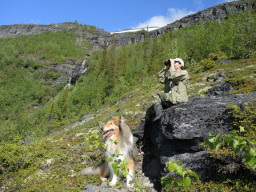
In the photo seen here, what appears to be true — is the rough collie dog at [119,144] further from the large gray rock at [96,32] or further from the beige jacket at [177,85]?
the large gray rock at [96,32]

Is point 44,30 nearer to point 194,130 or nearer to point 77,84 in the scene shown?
point 77,84

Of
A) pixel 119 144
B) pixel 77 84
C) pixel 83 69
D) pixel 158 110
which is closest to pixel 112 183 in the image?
pixel 119 144

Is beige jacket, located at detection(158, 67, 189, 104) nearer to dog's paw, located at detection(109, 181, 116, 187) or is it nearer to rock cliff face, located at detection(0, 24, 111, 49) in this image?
dog's paw, located at detection(109, 181, 116, 187)

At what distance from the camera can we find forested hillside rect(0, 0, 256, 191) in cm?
735

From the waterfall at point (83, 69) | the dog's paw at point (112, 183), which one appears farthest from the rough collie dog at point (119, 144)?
the waterfall at point (83, 69)

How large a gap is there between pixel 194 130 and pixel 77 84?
215 feet

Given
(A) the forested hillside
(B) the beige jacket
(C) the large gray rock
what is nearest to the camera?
(B) the beige jacket

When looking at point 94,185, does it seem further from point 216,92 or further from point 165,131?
point 216,92

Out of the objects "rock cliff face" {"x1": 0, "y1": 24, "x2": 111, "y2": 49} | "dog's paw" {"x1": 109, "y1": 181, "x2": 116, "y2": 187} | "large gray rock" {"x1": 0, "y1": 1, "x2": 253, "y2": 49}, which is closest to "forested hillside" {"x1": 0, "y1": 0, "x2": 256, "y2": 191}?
"dog's paw" {"x1": 109, "y1": 181, "x2": 116, "y2": 187}

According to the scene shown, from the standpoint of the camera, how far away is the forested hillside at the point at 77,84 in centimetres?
735

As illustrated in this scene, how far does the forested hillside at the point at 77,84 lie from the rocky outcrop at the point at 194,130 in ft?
3.41

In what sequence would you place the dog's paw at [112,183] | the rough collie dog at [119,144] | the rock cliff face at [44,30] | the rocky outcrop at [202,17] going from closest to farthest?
the rough collie dog at [119,144], the dog's paw at [112,183], the rocky outcrop at [202,17], the rock cliff face at [44,30]

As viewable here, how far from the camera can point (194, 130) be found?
4434 mm

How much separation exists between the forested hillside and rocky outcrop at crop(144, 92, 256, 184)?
3.41 ft
